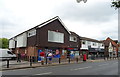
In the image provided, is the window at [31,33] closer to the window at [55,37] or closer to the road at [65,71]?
the window at [55,37]

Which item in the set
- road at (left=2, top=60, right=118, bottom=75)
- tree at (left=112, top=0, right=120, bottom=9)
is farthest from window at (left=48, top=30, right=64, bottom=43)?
tree at (left=112, top=0, right=120, bottom=9)

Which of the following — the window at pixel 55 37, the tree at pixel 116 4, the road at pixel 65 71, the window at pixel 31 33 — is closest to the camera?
the tree at pixel 116 4

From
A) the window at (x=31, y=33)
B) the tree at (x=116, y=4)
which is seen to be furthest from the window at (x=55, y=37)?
the tree at (x=116, y=4)

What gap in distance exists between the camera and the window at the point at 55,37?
2782 cm

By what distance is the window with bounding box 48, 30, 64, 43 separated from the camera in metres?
27.8

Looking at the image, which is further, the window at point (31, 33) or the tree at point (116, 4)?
the window at point (31, 33)

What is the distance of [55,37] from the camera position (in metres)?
28.8

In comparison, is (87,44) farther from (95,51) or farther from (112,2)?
(112,2)

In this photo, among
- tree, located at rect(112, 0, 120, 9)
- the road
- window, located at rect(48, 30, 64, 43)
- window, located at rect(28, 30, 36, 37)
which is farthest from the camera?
window, located at rect(48, 30, 64, 43)

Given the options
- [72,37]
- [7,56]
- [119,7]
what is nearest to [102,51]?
[72,37]

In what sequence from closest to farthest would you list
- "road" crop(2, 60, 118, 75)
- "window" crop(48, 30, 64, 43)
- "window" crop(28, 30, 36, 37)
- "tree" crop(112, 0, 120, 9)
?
"tree" crop(112, 0, 120, 9) < "road" crop(2, 60, 118, 75) < "window" crop(28, 30, 36, 37) < "window" crop(48, 30, 64, 43)

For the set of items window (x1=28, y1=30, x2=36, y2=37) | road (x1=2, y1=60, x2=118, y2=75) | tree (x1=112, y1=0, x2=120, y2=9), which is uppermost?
window (x1=28, y1=30, x2=36, y2=37)

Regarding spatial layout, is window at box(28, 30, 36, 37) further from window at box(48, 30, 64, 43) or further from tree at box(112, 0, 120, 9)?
tree at box(112, 0, 120, 9)

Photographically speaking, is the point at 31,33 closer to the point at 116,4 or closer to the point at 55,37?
the point at 55,37
